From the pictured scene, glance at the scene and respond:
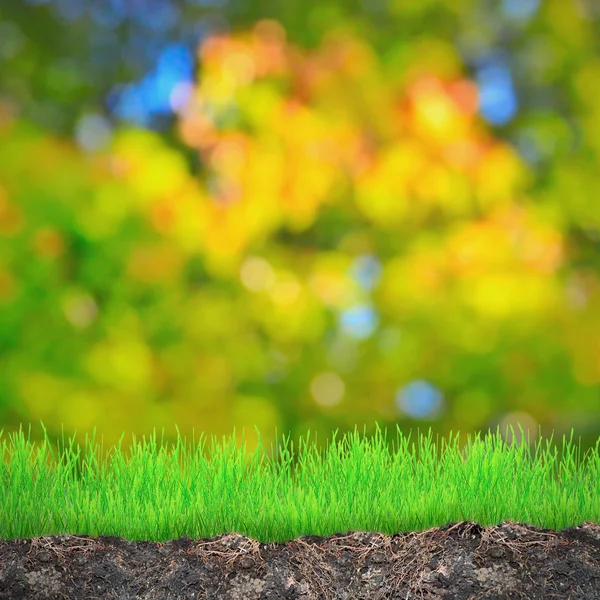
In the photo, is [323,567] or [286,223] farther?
[286,223]

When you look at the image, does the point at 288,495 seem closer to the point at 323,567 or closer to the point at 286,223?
the point at 323,567

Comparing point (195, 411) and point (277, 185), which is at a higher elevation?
point (277, 185)

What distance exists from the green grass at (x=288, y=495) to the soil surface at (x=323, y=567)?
11 cm

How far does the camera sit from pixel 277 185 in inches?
206

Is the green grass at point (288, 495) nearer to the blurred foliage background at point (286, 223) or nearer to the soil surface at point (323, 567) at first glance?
the soil surface at point (323, 567)

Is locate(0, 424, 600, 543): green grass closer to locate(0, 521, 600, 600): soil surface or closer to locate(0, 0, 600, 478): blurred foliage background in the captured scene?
locate(0, 521, 600, 600): soil surface

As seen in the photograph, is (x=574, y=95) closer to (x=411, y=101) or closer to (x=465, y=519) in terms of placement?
(x=411, y=101)

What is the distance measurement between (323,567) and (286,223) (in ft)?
10.2

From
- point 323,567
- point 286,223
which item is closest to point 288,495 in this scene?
point 323,567

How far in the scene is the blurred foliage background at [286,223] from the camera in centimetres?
505

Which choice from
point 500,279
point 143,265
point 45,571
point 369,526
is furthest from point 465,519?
point 143,265

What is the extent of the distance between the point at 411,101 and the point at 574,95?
1.12 meters

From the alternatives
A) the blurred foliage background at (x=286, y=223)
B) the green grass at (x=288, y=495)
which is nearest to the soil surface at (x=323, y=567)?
the green grass at (x=288, y=495)

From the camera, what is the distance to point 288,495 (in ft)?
10.4
